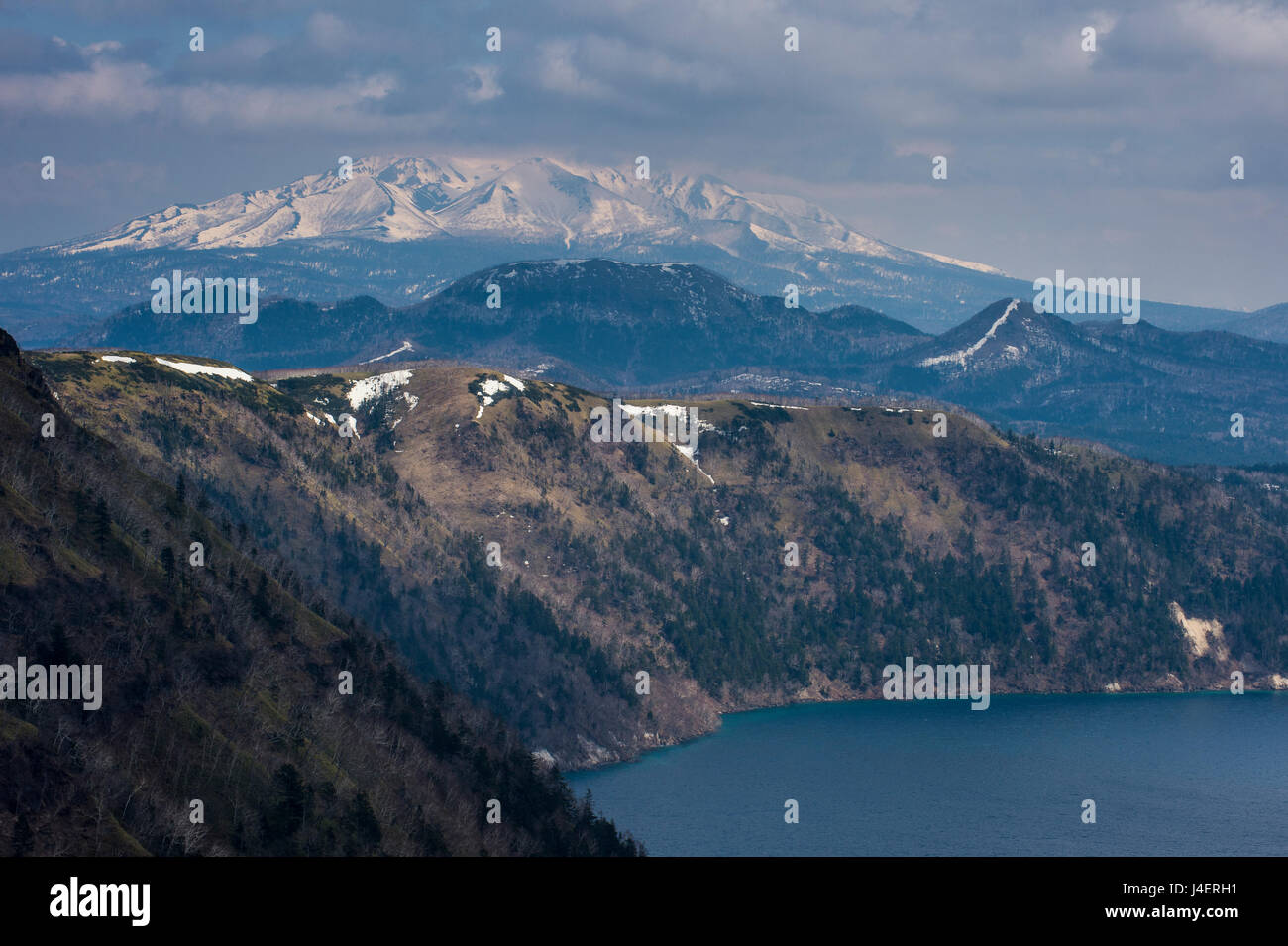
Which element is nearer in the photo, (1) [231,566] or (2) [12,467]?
(2) [12,467]

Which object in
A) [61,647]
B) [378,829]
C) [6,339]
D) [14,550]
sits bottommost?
[378,829]
